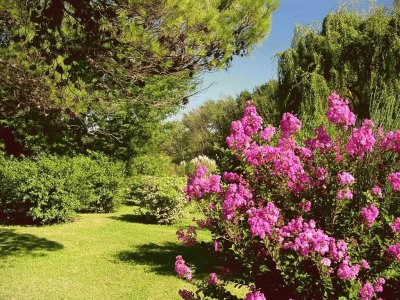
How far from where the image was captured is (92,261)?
8.99m

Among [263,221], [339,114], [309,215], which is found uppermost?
[339,114]

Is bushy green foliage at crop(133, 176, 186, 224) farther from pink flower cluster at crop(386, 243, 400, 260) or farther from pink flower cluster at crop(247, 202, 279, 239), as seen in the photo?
pink flower cluster at crop(386, 243, 400, 260)

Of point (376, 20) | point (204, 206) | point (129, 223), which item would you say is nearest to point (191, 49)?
point (204, 206)

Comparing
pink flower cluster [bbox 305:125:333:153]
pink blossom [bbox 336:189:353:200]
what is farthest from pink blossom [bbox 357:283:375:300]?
pink flower cluster [bbox 305:125:333:153]

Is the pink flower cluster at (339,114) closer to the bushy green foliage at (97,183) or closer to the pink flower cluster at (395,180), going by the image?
the pink flower cluster at (395,180)

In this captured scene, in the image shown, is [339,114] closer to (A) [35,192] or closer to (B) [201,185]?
(B) [201,185]

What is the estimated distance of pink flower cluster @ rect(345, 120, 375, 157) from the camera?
12.1 feet

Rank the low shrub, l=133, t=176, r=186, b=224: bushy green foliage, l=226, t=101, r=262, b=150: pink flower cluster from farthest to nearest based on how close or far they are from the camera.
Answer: l=133, t=176, r=186, b=224: bushy green foliage
the low shrub
l=226, t=101, r=262, b=150: pink flower cluster

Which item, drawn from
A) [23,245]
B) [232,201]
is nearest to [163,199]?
[23,245]

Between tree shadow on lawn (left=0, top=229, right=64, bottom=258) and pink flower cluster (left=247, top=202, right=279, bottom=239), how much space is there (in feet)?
25.2

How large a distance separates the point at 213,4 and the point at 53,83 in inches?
142

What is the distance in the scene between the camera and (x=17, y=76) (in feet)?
25.3

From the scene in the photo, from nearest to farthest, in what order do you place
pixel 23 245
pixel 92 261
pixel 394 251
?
1. pixel 394 251
2. pixel 92 261
3. pixel 23 245

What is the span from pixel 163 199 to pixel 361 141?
10964mm
